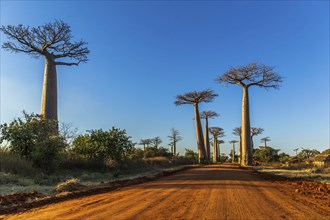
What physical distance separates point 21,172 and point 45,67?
11437mm

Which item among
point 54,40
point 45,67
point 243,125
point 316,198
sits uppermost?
point 54,40

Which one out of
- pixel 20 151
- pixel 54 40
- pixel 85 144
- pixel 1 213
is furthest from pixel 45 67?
pixel 1 213

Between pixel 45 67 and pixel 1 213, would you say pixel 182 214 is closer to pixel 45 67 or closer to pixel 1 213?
pixel 1 213

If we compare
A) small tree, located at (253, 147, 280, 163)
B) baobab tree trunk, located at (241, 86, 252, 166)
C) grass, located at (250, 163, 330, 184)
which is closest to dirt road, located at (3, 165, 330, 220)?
grass, located at (250, 163, 330, 184)

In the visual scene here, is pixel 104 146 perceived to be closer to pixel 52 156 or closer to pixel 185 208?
pixel 52 156

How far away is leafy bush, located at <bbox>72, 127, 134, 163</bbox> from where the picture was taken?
16.9 meters

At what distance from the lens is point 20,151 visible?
45.9 ft

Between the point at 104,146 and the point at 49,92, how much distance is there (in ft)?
22.9

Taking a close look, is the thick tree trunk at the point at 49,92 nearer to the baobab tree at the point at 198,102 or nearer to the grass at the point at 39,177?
the grass at the point at 39,177

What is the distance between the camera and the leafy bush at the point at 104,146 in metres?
16.9

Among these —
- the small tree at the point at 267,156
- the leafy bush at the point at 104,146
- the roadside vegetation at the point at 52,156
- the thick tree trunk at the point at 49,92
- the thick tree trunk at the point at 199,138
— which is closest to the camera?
the roadside vegetation at the point at 52,156

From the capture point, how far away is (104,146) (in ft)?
55.0

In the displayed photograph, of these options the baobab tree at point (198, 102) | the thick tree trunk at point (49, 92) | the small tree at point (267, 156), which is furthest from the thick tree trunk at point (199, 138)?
the thick tree trunk at point (49, 92)

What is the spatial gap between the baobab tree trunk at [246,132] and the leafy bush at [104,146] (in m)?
13.7
